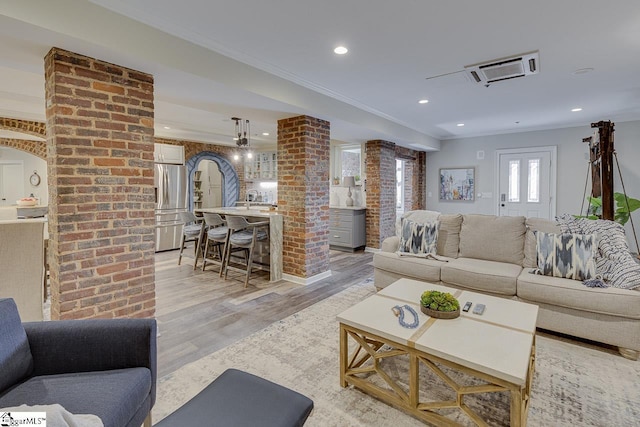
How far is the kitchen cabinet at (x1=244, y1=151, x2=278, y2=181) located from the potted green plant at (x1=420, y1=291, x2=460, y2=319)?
6.66 meters

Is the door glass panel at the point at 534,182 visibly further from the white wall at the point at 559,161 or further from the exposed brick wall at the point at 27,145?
the exposed brick wall at the point at 27,145

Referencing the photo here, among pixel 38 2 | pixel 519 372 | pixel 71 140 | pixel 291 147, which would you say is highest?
pixel 38 2

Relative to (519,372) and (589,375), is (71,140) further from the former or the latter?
(589,375)

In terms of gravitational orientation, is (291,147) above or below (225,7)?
below

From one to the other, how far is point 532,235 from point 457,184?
4137 mm

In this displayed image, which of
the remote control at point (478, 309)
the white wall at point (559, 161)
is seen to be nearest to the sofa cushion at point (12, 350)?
the remote control at point (478, 309)

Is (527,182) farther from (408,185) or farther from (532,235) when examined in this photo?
(532,235)

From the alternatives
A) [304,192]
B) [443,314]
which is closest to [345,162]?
[304,192]

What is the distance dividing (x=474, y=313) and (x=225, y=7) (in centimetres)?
269

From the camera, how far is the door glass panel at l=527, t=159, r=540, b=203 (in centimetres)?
625

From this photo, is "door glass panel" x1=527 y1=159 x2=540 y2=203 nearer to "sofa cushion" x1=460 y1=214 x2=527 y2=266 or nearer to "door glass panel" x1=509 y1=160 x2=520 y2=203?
"door glass panel" x1=509 y1=160 x2=520 y2=203

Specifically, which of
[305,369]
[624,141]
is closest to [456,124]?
[624,141]

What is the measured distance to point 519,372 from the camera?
1396 mm

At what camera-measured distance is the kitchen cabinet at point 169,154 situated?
20.2ft
